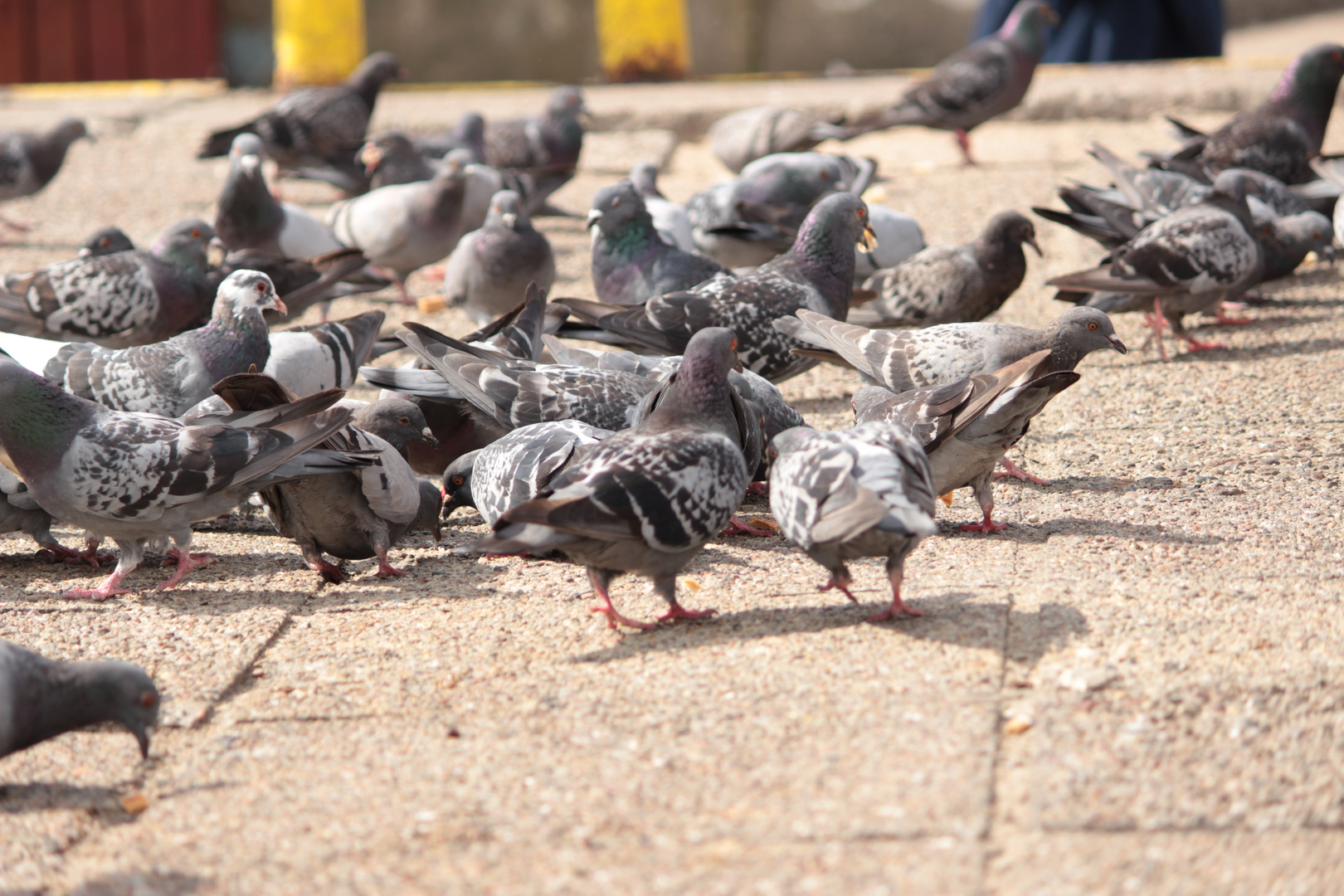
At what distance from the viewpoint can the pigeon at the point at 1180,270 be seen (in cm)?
668

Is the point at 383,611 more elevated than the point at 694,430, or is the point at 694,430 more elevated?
the point at 694,430

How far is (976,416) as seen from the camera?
4434 mm

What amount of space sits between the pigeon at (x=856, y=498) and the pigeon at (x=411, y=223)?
16.2 feet

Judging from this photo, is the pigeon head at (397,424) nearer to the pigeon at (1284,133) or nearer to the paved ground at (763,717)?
the paved ground at (763,717)

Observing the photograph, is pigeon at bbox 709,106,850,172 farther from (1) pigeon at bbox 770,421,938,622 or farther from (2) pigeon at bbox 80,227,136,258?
(1) pigeon at bbox 770,421,938,622

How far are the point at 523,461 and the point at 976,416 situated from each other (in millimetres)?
1482

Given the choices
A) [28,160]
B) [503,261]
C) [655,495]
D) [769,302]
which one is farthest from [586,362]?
[28,160]

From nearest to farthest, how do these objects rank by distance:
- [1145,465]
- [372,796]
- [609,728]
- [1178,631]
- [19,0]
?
[372,796]
[609,728]
[1178,631]
[1145,465]
[19,0]

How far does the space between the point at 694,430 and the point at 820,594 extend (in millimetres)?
657

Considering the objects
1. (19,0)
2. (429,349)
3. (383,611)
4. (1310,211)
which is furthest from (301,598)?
(19,0)

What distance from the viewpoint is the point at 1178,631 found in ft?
11.9

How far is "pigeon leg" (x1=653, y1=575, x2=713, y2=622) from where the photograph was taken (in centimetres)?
394

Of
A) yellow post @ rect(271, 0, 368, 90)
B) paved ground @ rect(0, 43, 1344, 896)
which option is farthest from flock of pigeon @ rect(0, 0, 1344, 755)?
yellow post @ rect(271, 0, 368, 90)

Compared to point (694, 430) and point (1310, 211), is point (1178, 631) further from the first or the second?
point (1310, 211)
